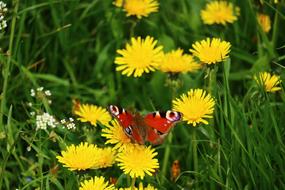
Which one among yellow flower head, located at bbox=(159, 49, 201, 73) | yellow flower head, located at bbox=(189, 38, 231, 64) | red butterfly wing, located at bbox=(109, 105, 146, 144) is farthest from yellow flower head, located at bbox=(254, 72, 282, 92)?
red butterfly wing, located at bbox=(109, 105, 146, 144)

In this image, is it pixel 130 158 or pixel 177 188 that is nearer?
pixel 130 158

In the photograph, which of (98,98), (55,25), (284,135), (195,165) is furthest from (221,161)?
(55,25)

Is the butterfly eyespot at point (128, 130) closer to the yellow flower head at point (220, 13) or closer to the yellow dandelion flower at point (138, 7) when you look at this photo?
the yellow dandelion flower at point (138, 7)

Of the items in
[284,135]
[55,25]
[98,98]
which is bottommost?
[284,135]

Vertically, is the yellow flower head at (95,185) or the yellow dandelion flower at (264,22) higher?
the yellow dandelion flower at (264,22)

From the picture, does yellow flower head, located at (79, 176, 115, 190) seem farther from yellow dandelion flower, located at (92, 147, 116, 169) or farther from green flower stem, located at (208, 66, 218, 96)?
green flower stem, located at (208, 66, 218, 96)

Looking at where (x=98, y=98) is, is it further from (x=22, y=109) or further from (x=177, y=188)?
(x=177, y=188)

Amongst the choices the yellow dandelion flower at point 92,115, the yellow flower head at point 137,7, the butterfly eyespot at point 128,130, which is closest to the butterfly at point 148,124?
the butterfly eyespot at point 128,130
